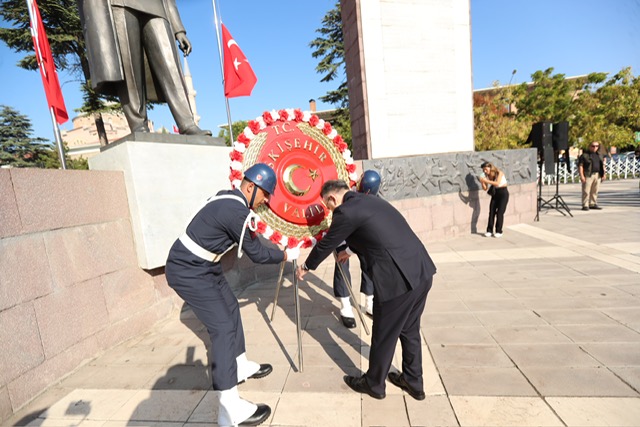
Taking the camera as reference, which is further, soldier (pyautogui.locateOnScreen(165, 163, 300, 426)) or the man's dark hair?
the man's dark hair

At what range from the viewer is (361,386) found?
2.33 meters

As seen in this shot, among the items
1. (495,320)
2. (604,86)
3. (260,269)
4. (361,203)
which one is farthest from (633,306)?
(604,86)

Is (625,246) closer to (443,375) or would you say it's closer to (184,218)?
(443,375)

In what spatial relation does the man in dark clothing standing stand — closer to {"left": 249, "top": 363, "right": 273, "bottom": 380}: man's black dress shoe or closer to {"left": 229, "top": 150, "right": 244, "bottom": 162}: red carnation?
{"left": 229, "top": 150, "right": 244, "bottom": 162}: red carnation

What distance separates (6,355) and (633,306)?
20.1ft

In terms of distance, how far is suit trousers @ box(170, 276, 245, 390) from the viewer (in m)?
2.10

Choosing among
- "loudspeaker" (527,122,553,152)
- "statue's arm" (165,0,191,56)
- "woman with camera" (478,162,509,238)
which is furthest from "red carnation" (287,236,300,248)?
"loudspeaker" (527,122,553,152)

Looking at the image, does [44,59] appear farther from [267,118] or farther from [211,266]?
[211,266]

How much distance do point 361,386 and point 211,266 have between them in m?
1.49

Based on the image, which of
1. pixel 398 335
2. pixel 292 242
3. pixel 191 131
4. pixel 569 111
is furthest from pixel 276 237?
pixel 569 111

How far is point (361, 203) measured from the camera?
2.16 metres

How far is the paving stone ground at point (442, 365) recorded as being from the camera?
2.11 meters

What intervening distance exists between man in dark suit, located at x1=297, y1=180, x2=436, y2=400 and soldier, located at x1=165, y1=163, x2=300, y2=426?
0.67 metres

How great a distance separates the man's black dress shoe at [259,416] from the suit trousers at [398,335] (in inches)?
30.6
